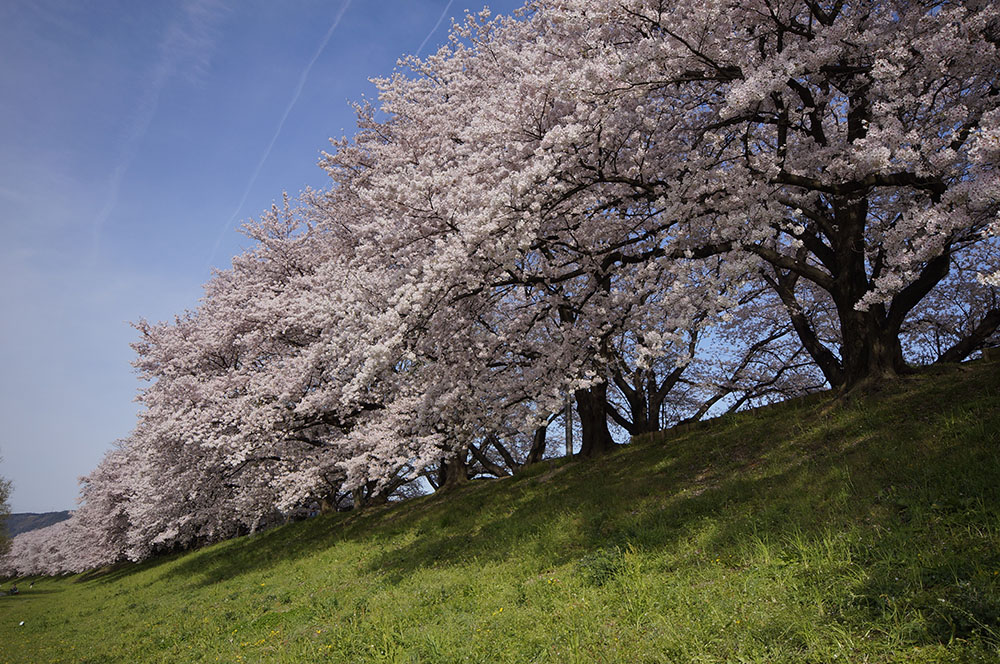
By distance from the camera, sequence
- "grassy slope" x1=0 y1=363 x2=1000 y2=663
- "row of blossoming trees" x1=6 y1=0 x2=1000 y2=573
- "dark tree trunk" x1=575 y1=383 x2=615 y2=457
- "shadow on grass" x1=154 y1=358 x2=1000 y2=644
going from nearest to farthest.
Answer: "grassy slope" x1=0 y1=363 x2=1000 y2=663, "shadow on grass" x1=154 y1=358 x2=1000 y2=644, "row of blossoming trees" x1=6 y1=0 x2=1000 y2=573, "dark tree trunk" x1=575 y1=383 x2=615 y2=457

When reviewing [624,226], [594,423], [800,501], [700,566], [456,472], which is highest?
[624,226]

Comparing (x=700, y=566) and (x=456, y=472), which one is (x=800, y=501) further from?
(x=456, y=472)

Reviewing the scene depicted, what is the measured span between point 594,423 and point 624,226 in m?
5.85

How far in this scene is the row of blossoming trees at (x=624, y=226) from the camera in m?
8.80

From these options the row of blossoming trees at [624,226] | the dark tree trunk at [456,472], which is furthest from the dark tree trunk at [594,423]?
the dark tree trunk at [456,472]

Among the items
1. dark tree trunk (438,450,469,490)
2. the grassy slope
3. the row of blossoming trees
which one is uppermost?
the row of blossoming trees

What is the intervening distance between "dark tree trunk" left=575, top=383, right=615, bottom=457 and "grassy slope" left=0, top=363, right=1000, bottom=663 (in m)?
1.11

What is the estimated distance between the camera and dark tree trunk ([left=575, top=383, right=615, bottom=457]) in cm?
1564

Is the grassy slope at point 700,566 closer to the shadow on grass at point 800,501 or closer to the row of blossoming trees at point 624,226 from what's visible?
the shadow on grass at point 800,501

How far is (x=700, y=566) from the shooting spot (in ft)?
21.2

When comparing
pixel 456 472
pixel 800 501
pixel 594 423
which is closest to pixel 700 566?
pixel 800 501

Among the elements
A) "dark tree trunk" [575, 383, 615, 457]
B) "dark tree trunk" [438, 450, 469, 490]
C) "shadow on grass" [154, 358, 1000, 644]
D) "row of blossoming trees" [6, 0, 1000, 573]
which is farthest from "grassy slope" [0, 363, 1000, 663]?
"dark tree trunk" [438, 450, 469, 490]

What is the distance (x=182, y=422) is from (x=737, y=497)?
1718 cm

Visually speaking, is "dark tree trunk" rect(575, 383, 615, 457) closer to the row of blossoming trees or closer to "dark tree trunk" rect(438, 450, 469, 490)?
the row of blossoming trees
